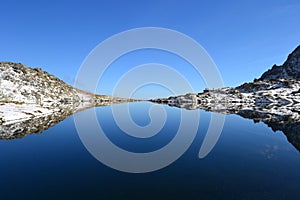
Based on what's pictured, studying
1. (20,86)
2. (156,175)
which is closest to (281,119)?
(156,175)

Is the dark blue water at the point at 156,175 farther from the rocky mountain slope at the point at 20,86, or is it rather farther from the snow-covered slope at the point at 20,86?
the snow-covered slope at the point at 20,86

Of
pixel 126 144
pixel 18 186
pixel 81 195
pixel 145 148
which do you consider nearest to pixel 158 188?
pixel 81 195

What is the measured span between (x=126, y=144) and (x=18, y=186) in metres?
17.9

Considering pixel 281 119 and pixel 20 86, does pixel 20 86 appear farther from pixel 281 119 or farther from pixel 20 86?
pixel 281 119

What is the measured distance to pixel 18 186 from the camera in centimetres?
1628

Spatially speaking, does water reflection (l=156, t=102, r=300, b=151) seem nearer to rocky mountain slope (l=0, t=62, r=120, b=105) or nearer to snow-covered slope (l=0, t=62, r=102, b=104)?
rocky mountain slope (l=0, t=62, r=120, b=105)

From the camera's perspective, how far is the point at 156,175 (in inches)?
752

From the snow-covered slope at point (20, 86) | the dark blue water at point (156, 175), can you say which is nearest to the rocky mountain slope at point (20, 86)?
the snow-covered slope at point (20, 86)

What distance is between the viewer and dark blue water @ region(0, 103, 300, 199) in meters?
15.1

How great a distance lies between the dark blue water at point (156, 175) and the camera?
15.1m

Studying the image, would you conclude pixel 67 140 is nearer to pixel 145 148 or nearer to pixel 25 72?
pixel 145 148

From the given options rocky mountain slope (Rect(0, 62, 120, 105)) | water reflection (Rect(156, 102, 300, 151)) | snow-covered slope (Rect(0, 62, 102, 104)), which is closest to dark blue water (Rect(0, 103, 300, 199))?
water reflection (Rect(156, 102, 300, 151))

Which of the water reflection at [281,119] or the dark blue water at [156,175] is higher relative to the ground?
the water reflection at [281,119]

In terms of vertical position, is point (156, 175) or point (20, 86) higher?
point (20, 86)
